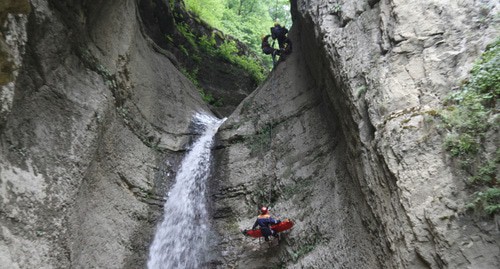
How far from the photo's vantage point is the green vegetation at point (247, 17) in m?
21.6

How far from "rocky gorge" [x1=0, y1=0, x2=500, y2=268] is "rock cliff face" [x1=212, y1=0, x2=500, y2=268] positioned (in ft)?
0.09

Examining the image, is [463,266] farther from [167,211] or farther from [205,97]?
[205,97]

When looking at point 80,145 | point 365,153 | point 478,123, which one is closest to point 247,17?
point 80,145

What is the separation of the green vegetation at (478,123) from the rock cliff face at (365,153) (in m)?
0.17

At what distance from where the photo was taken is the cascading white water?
9016 millimetres

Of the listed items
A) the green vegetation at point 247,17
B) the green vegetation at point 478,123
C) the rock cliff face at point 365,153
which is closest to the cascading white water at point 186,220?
the rock cliff face at point 365,153

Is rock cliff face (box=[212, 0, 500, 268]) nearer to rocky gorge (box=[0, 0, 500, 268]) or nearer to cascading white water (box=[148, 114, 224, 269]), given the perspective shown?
rocky gorge (box=[0, 0, 500, 268])

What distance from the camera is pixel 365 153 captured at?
6.30 meters

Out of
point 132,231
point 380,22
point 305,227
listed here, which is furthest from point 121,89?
point 380,22

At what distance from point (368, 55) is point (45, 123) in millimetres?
6378

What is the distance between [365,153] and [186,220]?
5.40 metres

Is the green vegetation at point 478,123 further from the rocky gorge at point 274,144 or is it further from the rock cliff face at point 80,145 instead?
the rock cliff face at point 80,145

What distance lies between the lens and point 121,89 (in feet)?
32.3

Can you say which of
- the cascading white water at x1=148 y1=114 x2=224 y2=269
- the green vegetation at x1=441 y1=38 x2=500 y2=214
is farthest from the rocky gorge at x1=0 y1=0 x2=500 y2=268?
the cascading white water at x1=148 y1=114 x2=224 y2=269
